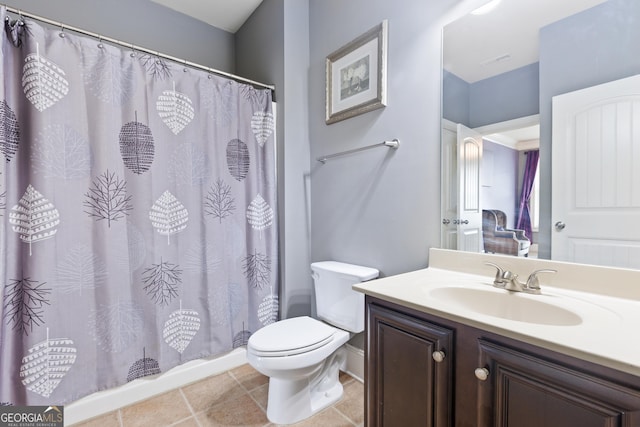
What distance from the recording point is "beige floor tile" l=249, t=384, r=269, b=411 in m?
1.55

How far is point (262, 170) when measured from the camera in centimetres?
197

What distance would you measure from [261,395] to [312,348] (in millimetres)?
562

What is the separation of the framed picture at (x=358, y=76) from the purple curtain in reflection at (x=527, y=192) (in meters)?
0.76

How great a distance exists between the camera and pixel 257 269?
195 centimetres

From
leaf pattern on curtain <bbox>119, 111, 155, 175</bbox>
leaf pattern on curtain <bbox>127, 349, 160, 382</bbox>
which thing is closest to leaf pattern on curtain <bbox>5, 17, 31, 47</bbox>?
leaf pattern on curtain <bbox>119, 111, 155, 175</bbox>

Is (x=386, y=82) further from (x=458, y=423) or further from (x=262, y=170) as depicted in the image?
(x=458, y=423)

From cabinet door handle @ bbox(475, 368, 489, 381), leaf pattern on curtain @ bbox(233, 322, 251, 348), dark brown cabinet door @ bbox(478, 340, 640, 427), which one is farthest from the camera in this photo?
leaf pattern on curtain @ bbox(233, 322, 251, 348)

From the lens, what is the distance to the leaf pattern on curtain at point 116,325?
1.45 m

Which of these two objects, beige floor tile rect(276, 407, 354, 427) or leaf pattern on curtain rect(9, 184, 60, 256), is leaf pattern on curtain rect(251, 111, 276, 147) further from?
beige floor tile rect(276, 407, 354, 427)

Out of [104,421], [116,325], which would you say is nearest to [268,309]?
[116,325]

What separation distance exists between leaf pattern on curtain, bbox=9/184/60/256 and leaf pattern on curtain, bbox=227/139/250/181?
896mm

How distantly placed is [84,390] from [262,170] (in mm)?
1507

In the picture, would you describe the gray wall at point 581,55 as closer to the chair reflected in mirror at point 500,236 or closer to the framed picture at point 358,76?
the chair reflected in mirror at point 500,236

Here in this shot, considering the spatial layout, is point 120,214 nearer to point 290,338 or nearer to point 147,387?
point 147,387
